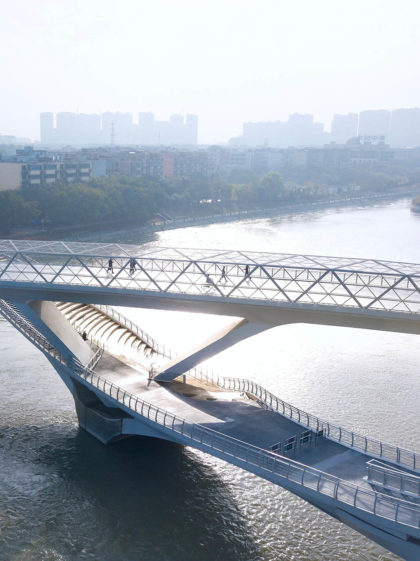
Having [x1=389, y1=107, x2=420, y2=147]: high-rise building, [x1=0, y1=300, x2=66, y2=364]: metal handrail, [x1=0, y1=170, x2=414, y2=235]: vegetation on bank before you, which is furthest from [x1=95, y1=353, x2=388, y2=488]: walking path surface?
[x1=389, y1=107, x2=420, y2=147]: high-rise building

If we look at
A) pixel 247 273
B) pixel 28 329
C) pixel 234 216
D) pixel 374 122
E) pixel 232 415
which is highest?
pixel 374 122

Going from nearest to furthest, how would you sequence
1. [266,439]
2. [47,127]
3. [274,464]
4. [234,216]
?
[274,464] < [266,439] < [234,216] < [47,127]

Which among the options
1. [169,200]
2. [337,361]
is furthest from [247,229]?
[337,361]

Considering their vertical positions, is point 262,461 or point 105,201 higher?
point 105,201

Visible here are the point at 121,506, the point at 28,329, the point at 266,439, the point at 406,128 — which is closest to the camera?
the point at 266,439

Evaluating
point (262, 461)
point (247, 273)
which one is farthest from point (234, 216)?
point (262, 461)

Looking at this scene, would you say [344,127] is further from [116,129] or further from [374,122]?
[116,129]

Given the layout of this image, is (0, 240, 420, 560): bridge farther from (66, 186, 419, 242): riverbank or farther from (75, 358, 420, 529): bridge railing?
(66, 186, 419, 242): riverbank
